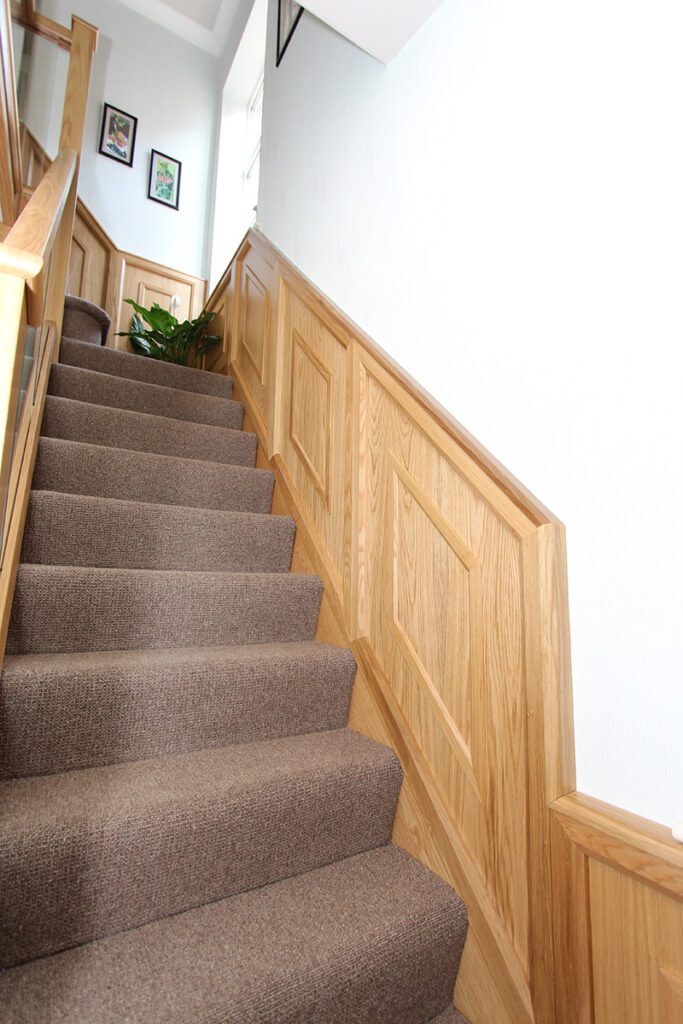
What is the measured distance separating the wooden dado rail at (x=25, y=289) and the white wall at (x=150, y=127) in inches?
49.6

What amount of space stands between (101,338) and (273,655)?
258 centimetres

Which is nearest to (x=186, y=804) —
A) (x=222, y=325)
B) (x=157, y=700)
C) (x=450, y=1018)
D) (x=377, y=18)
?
(x=157, y=700)

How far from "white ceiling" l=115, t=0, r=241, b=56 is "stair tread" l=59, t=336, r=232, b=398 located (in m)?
3.28

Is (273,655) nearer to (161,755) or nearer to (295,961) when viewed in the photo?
(161,755)

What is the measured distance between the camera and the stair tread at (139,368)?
231cm

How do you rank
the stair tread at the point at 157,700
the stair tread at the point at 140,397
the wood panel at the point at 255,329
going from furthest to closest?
the wood panel at the point at 255,329
the stair tread at the point at 140,397
the stair tread at the point at 157,700

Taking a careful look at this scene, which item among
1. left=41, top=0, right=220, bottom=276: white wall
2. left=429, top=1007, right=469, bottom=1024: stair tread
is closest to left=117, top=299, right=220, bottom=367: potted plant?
left=41, top=0, right=220, bottom=276: white wall

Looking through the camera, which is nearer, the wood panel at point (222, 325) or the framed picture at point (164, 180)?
the wood panel at point (222, 325)

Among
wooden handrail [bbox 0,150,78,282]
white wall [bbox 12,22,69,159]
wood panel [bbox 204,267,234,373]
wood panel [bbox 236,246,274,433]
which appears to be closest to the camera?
wooden handrail [bbox 0,150,78,282]

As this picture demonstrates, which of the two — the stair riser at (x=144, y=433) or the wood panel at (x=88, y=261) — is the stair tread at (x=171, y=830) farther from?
the wood panel at (x=88, y=261)

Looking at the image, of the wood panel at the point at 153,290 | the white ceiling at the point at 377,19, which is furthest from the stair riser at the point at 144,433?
the wood panel at the point at 153,290

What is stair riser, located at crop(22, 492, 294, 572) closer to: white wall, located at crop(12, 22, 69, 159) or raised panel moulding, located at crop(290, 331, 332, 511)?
raised panel moulding, located at crop(290, 331, 332, 511)

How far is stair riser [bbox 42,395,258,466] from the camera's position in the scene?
1.85m

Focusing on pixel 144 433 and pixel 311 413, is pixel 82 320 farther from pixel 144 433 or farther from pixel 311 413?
pixel 311 413
